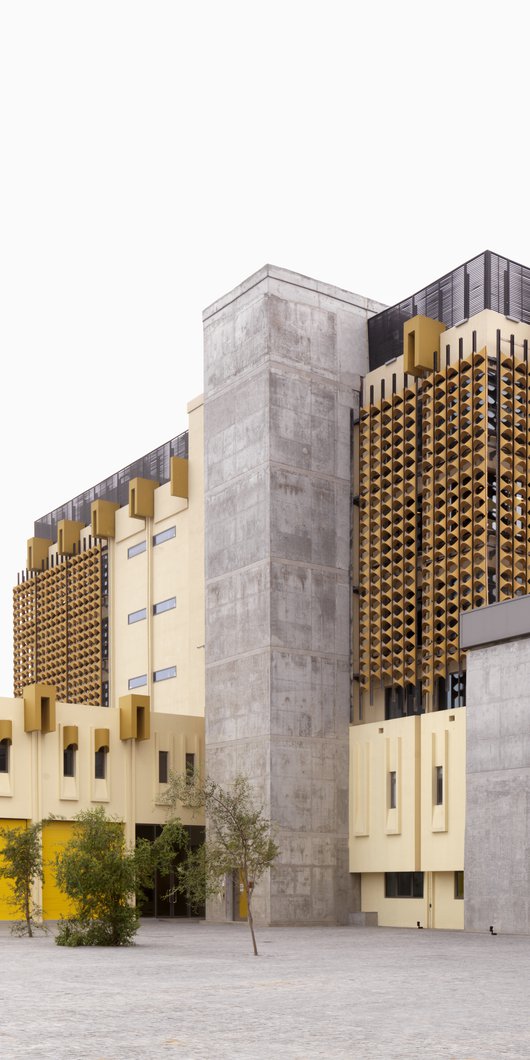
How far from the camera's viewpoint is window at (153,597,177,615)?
57.7m

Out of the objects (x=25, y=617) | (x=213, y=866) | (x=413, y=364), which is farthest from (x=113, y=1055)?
(x=25, y=617)

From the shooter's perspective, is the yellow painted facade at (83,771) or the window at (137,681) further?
the window at (137,681)

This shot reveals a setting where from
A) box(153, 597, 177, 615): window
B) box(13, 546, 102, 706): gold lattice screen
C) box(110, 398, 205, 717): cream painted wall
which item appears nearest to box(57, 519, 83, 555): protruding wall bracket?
box(13, 546, 102, 706): gold lattice screen

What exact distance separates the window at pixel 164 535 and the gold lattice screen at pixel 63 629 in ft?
19.6

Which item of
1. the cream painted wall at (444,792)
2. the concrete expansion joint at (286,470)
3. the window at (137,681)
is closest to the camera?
the cream painted wall at (444,792)

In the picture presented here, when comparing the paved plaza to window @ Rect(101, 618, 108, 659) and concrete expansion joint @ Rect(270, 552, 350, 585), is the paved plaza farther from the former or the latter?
window @ Rect(101, 618, 108, 659)

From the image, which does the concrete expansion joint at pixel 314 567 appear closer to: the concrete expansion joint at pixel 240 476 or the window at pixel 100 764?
the concrete expansion joint at pixel 240 476

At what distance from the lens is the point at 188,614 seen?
56000 millimetres

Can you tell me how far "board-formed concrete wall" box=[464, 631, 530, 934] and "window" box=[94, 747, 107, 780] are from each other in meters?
16.0

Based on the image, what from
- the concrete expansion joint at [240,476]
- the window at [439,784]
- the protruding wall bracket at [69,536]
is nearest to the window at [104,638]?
the protruding wall bracket at [69,536]

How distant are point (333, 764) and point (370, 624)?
208 inches

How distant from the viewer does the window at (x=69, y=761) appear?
153 feet

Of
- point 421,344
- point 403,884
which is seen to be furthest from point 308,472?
point 403,884

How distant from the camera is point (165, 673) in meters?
57.5
